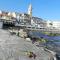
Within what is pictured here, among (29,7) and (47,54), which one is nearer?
(47,54)

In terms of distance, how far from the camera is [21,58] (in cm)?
2089

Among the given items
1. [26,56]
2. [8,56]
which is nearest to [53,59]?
[26,56]

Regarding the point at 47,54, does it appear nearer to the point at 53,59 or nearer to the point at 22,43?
the point at 53,59

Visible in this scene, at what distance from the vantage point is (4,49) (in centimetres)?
2230

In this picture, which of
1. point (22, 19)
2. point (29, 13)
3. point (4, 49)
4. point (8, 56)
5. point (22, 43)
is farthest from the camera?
point (29, 13)

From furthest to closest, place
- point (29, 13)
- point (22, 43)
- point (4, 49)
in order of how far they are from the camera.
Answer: point (29, 13)
point (22, 43)
point (4, 49)

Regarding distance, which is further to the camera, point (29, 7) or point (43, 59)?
point (29, 7)

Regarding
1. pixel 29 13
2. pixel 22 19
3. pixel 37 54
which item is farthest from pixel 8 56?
pixel 29 13

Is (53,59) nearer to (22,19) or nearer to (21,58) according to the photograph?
(21,58)

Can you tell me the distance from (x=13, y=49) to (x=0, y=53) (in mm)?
2081

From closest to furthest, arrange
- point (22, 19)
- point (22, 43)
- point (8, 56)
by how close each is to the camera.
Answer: point (8, 56) → point (22, 43) → point (22, 19)

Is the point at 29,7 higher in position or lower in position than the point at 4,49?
higher

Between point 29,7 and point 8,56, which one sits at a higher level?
point 29,7

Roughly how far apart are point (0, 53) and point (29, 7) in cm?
15584
